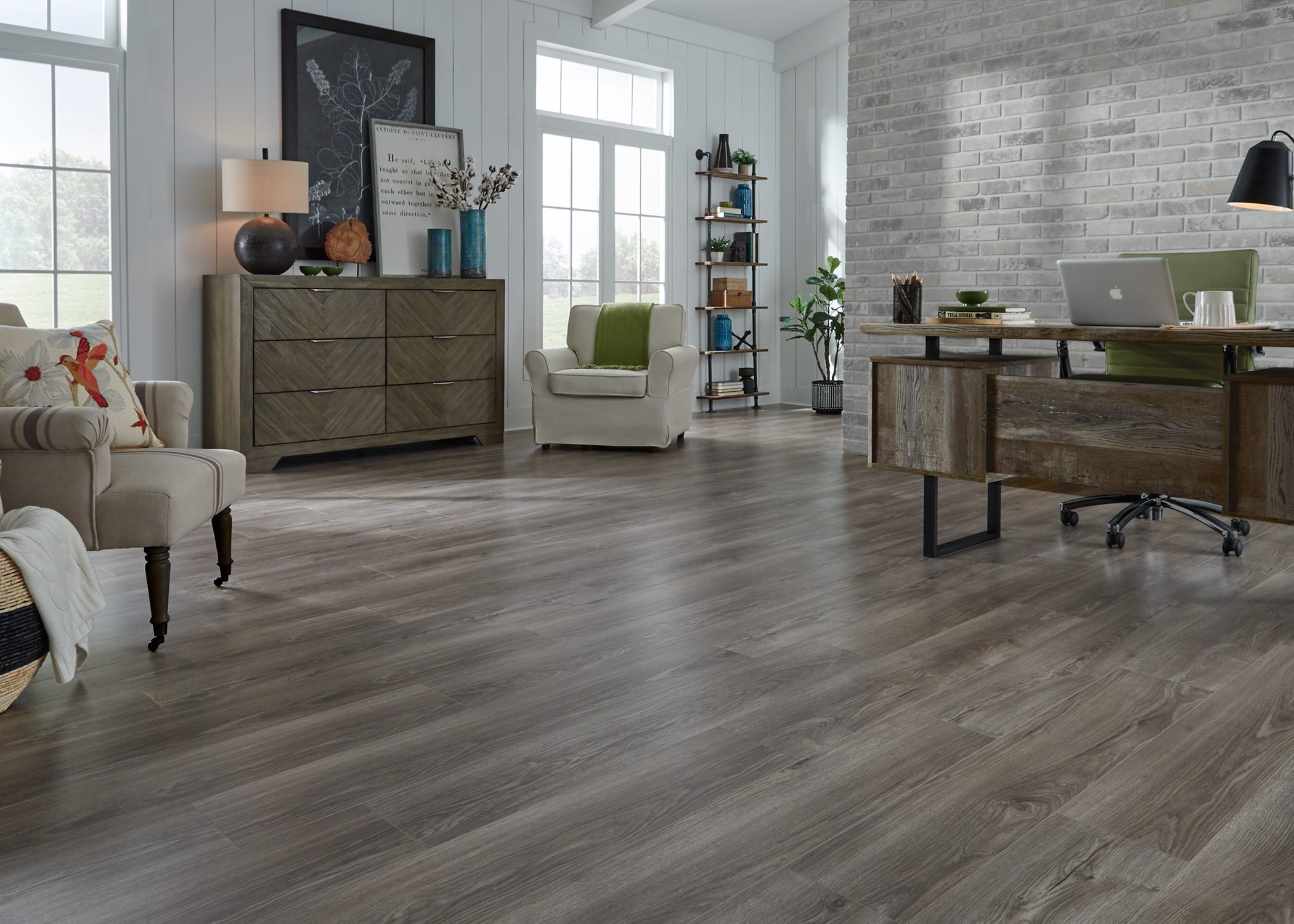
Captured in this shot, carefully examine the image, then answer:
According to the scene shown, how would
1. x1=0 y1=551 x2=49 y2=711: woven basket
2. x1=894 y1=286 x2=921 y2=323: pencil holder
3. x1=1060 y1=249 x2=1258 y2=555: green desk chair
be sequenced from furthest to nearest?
x1=1060 y1=249 x2=1258 y2=555: green desk chair
x1=894 y1=286 x2=921 y2=323: pencil holder
x1=0 y1=551 x2=49 y2=711: woven basket

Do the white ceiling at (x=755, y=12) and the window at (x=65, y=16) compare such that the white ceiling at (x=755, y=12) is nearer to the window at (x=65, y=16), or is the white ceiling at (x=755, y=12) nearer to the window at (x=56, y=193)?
the window at (x=65, y=16)

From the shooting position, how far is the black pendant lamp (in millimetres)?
3295

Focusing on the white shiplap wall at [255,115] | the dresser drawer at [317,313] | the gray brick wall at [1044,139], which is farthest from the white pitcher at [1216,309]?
the white shiplap wall at [255,115]

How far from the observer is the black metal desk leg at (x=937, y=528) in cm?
349

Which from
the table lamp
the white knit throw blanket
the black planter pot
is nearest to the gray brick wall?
the black planter pot

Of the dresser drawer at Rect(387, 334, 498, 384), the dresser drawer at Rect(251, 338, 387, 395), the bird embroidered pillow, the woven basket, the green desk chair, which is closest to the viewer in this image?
the woven basket

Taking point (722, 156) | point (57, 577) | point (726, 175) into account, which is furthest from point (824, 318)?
point (57, 577)

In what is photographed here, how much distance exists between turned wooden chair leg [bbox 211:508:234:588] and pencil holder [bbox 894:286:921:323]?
6.98 feet

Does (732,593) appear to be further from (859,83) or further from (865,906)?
(859,83)

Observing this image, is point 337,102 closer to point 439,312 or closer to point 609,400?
point 439,312

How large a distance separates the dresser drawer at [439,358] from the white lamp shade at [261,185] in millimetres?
913

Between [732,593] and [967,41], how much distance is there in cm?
358

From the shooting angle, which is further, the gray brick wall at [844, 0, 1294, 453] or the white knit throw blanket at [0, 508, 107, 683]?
the gray brick wall at [844, 0, 1294, 453]

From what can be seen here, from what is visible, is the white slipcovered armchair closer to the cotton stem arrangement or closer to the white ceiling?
the cotton stem arrangement
